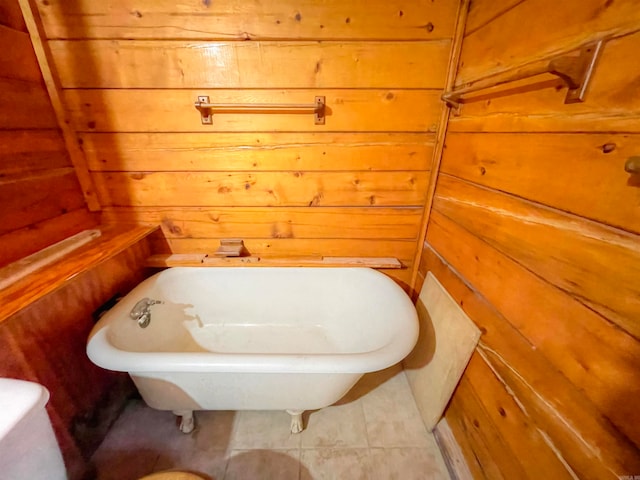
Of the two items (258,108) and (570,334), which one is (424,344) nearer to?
(570,334)

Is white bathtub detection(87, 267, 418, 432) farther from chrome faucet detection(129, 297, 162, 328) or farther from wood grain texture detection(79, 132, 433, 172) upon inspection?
wood grain texture detection(79, 132, 433, 172)

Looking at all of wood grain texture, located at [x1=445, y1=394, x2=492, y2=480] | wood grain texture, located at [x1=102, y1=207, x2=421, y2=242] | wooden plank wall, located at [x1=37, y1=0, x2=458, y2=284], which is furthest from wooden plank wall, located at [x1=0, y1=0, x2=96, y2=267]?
wood grain texture, located at [x1=445, y1=394, x2=492, y2=480]

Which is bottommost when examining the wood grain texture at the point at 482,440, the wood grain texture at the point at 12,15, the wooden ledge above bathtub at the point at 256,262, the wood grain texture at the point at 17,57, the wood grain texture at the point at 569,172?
the wood grain texture at the point at 482,440

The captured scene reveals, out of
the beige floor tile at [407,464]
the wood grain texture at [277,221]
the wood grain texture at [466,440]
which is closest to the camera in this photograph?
the wood grain texture at [466,440]

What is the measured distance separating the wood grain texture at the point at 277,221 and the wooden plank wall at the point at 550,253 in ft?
1.31

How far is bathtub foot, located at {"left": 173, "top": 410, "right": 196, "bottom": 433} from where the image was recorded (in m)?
1.05

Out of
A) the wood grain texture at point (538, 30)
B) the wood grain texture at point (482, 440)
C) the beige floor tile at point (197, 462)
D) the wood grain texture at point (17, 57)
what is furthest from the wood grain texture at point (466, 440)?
the wood grain texture at point (17, 57)

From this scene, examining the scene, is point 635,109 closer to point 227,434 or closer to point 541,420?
point 541,420

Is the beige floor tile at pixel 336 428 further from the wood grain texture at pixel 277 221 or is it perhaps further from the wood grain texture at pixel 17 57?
the wood grain texture at pixel 17 57

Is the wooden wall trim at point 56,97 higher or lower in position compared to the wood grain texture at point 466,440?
higher

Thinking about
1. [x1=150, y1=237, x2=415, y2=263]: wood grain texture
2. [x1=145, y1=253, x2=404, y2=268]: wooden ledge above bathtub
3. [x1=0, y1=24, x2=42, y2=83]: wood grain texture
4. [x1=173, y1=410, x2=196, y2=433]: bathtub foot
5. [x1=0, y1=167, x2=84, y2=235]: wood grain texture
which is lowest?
[x1=173, y1=410, x2=196, y2=433]: bathtub foot

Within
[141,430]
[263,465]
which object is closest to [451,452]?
[263,465]

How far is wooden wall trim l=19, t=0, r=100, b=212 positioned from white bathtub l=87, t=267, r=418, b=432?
0.56 meters

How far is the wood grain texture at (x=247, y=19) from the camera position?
1.02 metres
